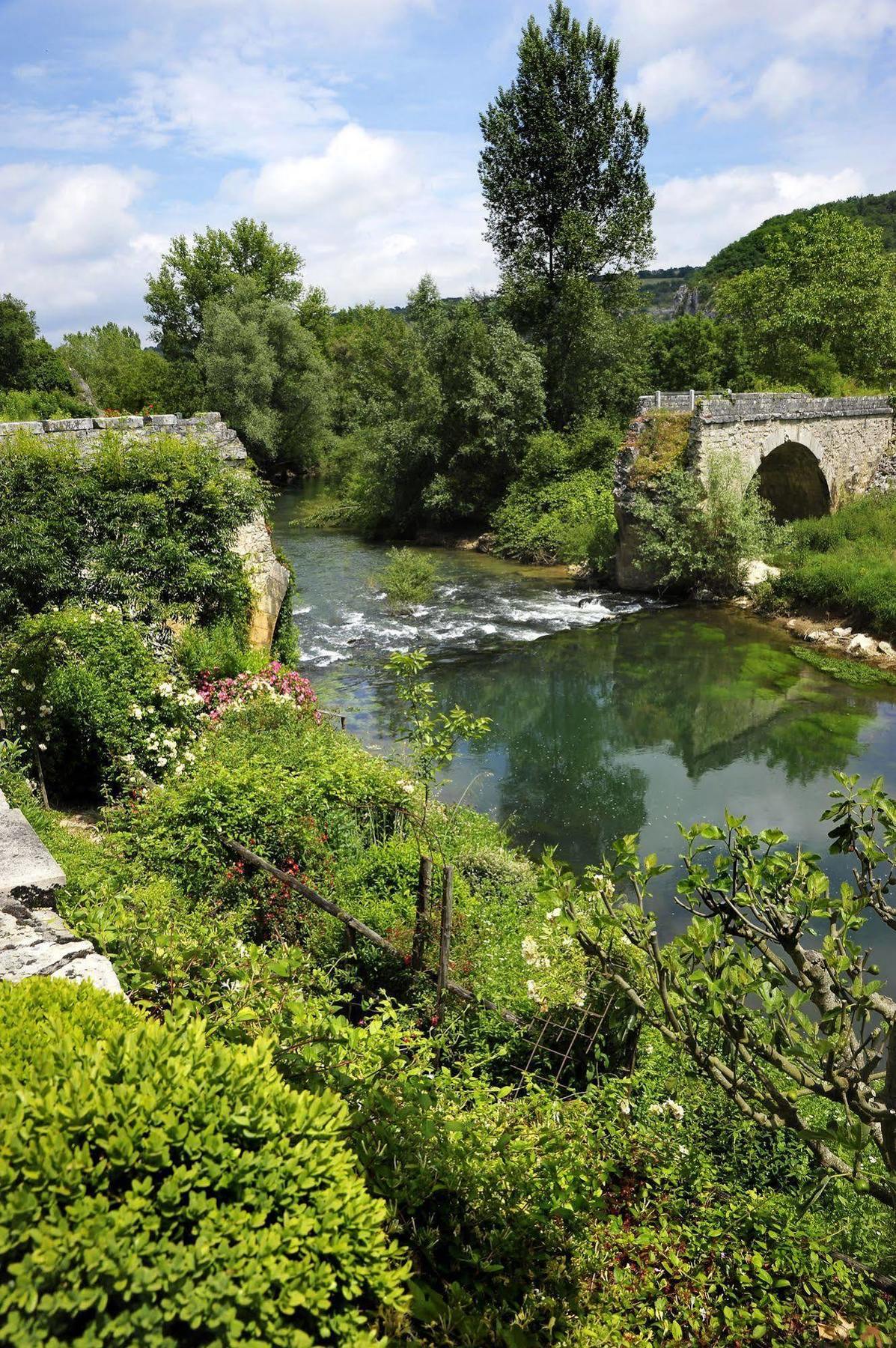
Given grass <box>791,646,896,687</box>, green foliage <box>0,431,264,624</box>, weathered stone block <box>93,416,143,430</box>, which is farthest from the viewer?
grass <box>791,646,896,687</box>

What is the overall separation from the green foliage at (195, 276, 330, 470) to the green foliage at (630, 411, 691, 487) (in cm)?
1691

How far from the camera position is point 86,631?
26.3 feet

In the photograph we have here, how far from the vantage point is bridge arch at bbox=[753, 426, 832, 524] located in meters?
20.1

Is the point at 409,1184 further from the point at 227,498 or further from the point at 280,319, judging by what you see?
the point at 280,319

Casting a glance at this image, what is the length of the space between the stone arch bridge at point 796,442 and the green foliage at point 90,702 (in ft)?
46.5

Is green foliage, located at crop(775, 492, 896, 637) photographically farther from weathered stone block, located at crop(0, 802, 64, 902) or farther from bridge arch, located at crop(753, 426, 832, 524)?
weathered stone block, located at crop(0, 802, 64, 902)

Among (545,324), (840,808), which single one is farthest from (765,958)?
(545,324)

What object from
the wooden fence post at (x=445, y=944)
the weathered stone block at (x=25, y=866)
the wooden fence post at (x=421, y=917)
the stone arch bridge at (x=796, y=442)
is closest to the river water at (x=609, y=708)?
the wooden fence post at (x=421, y=917)

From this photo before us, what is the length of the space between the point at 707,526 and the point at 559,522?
223 inches

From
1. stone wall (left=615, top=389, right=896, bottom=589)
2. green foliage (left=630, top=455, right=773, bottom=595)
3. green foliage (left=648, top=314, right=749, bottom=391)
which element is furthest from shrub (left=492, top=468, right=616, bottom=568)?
green foliage (left=648, top=314, right=749, bottom=391)

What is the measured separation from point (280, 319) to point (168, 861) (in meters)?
30.7

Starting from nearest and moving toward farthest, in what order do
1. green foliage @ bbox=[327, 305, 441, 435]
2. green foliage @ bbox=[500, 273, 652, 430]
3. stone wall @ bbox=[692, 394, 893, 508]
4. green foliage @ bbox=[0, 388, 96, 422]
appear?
stone wall @ bbox=[692, 394, 893, 508] < green foliage @ bbox=[0, 388, 96, 422] < green foliage @ bbox=[327, 305, 441, 435] < green foliage @ bbox=[500, 273, 652, 430]

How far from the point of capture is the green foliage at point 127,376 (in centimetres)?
3403

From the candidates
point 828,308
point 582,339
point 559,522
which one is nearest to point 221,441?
point 559,522
